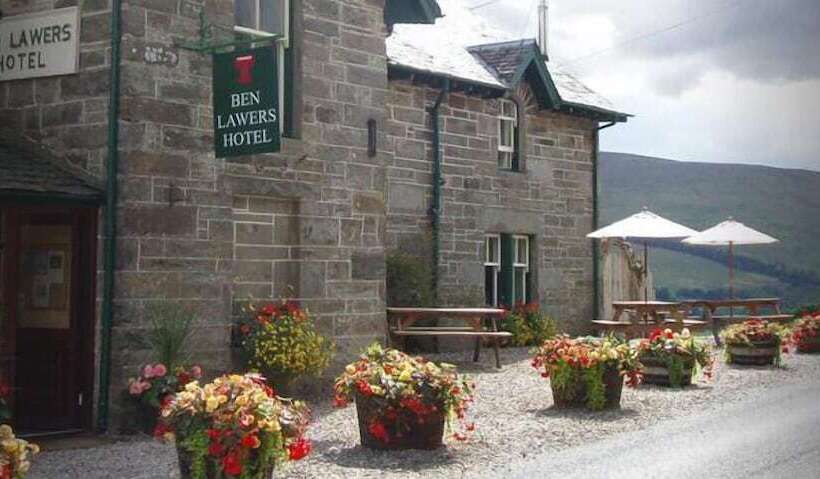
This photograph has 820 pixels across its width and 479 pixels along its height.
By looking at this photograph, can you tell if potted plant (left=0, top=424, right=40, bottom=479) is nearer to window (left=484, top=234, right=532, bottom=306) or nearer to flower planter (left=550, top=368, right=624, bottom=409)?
flower planter (left=550, top=368, right=624, bottom=409)

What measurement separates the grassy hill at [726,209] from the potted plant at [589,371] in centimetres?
2934

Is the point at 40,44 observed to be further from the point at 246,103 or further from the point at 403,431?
the point at 403,431

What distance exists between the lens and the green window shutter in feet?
66.6

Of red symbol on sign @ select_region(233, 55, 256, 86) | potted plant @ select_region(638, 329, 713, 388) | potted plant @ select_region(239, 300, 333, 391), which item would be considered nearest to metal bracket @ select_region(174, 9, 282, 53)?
red symbol on sign @ select_region(233, 55, 256, 86)

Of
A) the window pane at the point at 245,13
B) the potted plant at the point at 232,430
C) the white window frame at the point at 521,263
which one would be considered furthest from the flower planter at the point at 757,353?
the potted plant at the point at 232,430

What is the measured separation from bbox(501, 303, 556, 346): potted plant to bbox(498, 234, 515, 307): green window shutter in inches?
9.8

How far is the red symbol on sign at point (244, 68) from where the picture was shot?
33.7ft

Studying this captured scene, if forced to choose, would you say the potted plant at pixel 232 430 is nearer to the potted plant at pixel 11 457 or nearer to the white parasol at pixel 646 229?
the potted plant at pixel 11 457

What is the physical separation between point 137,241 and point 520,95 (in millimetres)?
11604

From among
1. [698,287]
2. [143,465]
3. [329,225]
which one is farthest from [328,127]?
[698,287]

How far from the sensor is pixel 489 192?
19625mm

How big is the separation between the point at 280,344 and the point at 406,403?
2.94 meters

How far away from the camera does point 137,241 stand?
408 inches

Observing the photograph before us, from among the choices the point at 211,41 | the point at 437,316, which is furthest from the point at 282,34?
the point at 437,316
